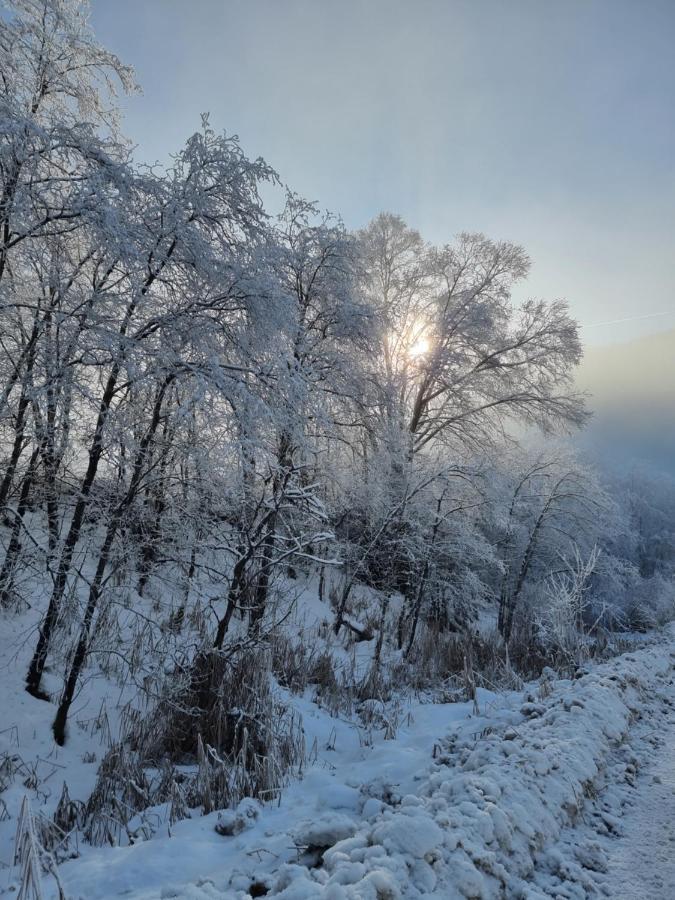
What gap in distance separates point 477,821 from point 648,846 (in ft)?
2.94

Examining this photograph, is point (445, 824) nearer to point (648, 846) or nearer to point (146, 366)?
point (648, 846)

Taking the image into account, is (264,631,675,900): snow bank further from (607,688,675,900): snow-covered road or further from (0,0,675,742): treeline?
(0,0,675,742): treeline

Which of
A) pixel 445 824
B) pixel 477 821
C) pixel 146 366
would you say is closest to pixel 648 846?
pixel 477 821

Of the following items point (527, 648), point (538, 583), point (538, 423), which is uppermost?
point (538, 423)

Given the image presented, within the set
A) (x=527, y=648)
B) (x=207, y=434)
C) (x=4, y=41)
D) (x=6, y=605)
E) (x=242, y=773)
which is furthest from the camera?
(x=527, y=648)

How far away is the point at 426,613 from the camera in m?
14.2

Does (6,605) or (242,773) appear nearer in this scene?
(242,773)

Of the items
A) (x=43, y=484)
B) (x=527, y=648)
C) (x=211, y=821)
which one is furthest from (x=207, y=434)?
(x=527, y=648)

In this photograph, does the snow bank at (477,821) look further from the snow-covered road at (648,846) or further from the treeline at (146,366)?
the treeline at (146,366)

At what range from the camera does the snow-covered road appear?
1912mm

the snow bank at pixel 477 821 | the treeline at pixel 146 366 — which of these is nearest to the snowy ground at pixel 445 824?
the snow bank at pixel 477 821

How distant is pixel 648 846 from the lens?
2.23 m

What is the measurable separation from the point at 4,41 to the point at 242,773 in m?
6.60

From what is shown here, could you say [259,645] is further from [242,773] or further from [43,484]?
[43,484]
